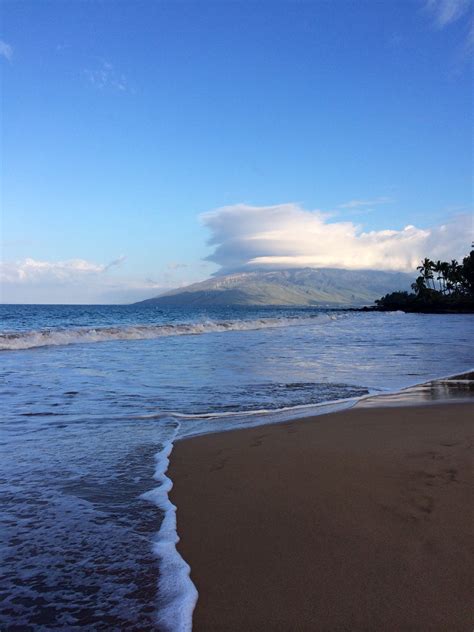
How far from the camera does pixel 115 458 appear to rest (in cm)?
482

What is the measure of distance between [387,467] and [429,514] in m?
1.08

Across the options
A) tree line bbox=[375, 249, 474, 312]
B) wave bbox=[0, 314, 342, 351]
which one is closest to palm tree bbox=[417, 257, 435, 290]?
tree line bbox=[375, 249, 474, 312]

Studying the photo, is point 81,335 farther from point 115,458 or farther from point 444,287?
point 444,287

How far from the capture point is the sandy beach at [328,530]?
7.47 feet

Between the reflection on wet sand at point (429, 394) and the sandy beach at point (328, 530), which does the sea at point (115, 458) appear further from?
the reflection on wet sand at point (429, 394)

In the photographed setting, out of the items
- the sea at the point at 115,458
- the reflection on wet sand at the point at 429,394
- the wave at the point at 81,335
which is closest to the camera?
the sea at the point at 115,458

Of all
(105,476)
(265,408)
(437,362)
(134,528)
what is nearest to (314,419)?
(265,408)

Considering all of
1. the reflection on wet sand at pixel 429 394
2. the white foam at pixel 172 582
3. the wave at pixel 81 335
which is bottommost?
the reflection on wet sand at pixel 429 394

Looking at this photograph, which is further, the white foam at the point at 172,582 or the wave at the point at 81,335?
the wave at the point at 81,335

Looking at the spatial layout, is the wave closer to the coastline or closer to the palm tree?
the coastline

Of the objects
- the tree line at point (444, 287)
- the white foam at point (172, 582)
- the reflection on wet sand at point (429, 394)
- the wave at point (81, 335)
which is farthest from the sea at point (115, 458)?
the tree line at point (444, 287)

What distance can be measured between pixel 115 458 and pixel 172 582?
2409 mm

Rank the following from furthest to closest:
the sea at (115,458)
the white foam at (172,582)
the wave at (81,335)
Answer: the wave at (81,335) → the sea at (115,458) → the white foam at (172,582)

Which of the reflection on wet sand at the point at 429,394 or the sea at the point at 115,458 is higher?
the sea at the point at 115,458
